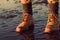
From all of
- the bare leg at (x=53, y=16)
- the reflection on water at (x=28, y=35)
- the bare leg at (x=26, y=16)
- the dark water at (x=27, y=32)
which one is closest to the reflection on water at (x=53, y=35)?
the dark water at (x=27, y=32)

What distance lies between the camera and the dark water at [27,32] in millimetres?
16281

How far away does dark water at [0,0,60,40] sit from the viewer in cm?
1628

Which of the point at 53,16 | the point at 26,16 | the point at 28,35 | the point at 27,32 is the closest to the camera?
the point at 53,16

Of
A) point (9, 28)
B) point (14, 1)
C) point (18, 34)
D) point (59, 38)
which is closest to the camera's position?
point (59, 38)

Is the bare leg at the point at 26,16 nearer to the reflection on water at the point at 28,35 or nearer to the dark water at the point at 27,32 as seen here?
the reflection on water at the point at 28,35

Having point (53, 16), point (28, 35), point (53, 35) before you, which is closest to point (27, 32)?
point (28, 35)

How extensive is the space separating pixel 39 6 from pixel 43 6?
1.50ft

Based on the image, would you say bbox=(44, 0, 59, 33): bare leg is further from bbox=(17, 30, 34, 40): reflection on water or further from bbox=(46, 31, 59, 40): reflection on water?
bbox=(17, 30, 34, 40): reflection on water

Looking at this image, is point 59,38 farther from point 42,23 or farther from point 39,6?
point 39,6

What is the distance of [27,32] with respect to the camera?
17.0m

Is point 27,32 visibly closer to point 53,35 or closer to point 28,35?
point 28,35

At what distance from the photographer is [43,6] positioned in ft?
84.1

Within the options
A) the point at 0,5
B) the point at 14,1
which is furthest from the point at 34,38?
the point at 14,1

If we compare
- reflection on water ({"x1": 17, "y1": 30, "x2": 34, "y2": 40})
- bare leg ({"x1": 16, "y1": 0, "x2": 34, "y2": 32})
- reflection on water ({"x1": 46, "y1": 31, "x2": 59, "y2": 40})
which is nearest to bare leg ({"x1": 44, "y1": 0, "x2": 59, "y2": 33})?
reflection on water ({"x1": 46, "y1": 31, "x2": 59, "y2": 40})
